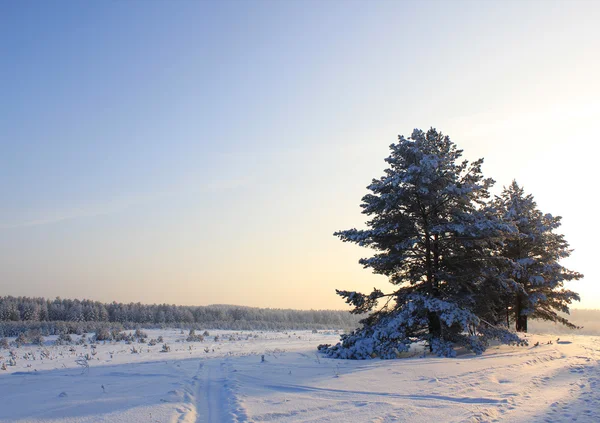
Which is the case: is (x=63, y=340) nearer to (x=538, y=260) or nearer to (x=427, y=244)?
(x=427, y=244)

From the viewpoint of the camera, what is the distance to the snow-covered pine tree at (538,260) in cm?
2405

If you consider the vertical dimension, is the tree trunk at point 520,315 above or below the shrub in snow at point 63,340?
above

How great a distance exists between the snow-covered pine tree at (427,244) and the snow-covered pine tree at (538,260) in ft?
27.3

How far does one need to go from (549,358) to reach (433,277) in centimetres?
485

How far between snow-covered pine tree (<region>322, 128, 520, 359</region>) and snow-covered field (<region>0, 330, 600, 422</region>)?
257 centimetres

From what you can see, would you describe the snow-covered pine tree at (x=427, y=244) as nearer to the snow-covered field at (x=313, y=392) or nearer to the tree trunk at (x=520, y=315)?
the snow-covered field at (x=313, y=392)

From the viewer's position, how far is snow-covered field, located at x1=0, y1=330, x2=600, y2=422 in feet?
23.1

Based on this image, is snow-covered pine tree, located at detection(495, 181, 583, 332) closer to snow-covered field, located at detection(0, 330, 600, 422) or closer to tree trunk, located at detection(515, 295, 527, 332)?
tree trunk, located at detection(515, 295, 527, 332)

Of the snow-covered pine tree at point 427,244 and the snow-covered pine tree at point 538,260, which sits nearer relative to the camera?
the snow-covered pine tree at point 427,244

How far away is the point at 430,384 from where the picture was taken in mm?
9438

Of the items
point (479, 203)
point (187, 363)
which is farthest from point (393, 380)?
point (479, 203)

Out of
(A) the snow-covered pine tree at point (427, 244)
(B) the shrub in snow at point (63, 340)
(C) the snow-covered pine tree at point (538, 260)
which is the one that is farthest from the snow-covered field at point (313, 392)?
(B) the shrub in snow at point (63, 340)

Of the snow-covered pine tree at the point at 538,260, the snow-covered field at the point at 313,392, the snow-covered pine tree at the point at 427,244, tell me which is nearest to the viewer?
the snow-covered field at the point at 313,392

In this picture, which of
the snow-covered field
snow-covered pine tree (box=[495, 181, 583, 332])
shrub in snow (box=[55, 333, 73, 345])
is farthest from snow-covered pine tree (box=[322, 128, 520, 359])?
shrub in snow (box=[55, 333, 73, 345])
